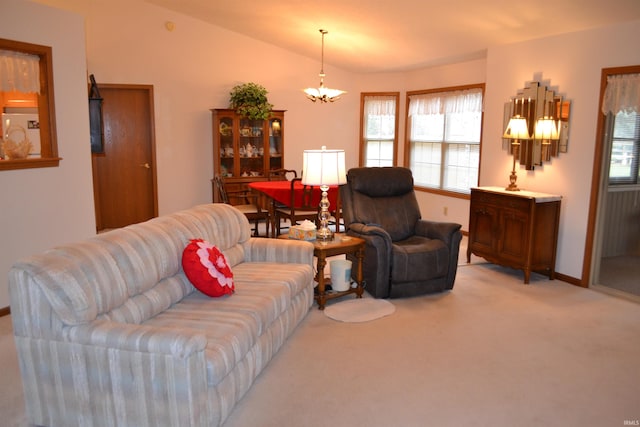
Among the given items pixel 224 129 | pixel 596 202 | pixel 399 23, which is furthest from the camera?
pixel 224 129

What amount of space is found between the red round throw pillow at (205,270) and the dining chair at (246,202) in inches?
118

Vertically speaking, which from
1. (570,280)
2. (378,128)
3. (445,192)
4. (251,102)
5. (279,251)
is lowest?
(570,280)

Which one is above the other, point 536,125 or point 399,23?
point 399,23

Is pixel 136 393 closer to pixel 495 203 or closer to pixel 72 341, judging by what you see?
pixel 72 341

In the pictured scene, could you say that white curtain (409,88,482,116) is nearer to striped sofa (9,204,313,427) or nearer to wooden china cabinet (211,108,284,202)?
wooden china cabinet (211,108,284,202)

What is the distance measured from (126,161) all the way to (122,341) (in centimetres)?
512

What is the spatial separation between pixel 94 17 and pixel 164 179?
7.21ft

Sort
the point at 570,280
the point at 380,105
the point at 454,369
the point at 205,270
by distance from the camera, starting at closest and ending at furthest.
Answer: the point at 205,270 → the point at 454,369 → the point at 570,280 → the point at 380,105

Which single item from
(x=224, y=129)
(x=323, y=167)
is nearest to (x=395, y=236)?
(x=323, y=167)

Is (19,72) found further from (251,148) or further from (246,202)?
(251,148)

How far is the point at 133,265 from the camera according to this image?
2.57m

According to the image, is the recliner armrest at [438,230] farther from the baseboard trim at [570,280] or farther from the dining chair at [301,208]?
the dining chair at [301,208]

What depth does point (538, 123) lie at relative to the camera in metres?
4.75

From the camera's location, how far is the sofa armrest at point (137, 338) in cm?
208
